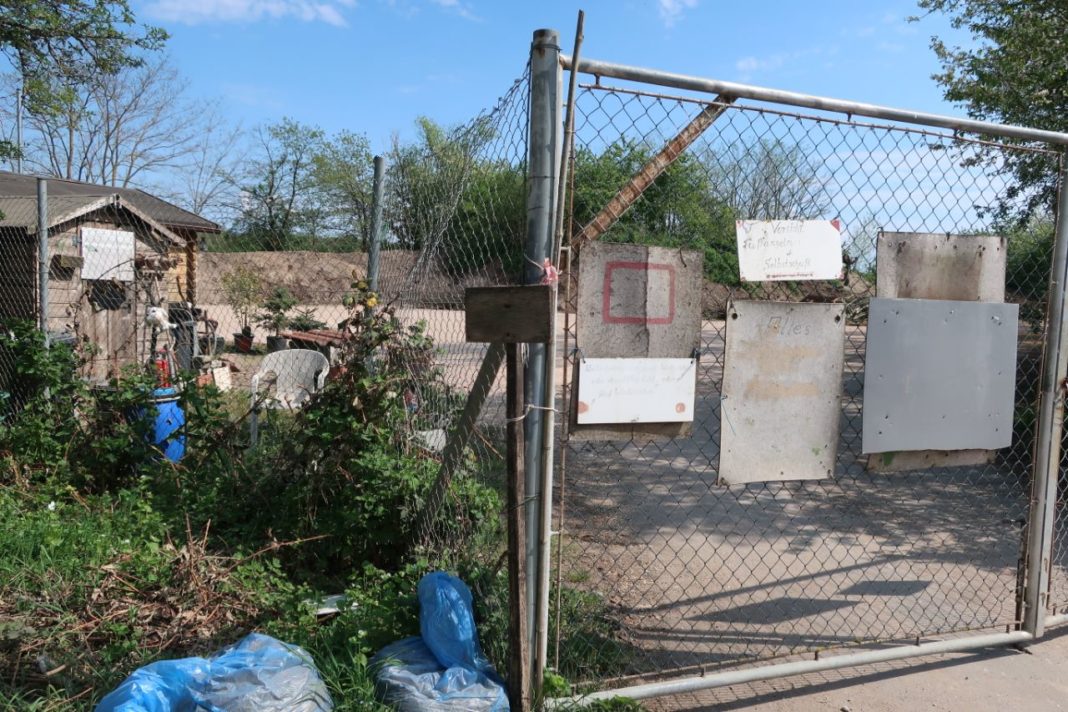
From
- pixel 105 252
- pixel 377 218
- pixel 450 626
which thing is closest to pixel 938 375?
pixel 450 626

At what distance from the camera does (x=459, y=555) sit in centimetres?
351

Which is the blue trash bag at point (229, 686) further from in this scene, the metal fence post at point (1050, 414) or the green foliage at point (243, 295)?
the green foliage at point (243, 295)

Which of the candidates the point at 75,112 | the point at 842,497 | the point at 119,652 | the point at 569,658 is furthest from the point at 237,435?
the point at 75,112

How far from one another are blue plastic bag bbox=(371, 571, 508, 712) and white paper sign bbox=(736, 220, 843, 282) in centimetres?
153

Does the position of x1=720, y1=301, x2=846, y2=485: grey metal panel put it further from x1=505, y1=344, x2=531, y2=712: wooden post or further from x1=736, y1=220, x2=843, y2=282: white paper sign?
x1=505, y1=344, x2=531, y2=712: wooden post

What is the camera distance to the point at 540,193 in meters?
2.52

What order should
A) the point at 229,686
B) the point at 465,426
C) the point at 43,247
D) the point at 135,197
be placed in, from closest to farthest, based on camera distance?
the point at 229,686, the point at 465,426, the point at 43,247, the point at 135,197

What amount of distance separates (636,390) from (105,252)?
6.34 meters

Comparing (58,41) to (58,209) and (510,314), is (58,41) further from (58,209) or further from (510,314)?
(510,314)

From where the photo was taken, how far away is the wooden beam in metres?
2.58

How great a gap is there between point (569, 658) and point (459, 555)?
68 centimetres

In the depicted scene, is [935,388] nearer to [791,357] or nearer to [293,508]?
[791,357]

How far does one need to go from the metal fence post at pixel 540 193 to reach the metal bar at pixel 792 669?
31.3 inches

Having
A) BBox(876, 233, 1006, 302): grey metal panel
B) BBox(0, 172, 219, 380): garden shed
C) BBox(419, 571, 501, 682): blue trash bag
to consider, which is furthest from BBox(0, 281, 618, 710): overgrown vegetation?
BBox(876, 233, 1006, 302): grey metal panel
